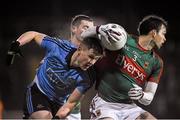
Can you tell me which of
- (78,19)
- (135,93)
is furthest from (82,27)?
(135,93)

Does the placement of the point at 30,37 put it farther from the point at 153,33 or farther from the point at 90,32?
the point at 153,33

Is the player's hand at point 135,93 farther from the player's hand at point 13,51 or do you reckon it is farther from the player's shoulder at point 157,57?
the player's hand at point 13,51

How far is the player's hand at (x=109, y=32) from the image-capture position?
2355 millimetres

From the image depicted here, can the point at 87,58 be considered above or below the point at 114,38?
below

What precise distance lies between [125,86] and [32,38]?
479mm

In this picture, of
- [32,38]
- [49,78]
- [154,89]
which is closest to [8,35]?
[32,38]

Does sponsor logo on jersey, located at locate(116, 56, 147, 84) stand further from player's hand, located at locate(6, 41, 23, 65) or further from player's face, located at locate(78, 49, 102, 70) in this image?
player's hand, located at locate(6, 41, 23, 65)

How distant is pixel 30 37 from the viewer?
247 centimetres

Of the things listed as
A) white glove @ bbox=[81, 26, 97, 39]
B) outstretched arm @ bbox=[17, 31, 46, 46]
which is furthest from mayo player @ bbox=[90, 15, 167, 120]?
outstretched arm @ bbox=[17, 31, 46, 46]

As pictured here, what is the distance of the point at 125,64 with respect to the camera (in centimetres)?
245

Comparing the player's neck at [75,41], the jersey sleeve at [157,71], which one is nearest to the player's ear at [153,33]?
the jersey sleeve at [157,71]

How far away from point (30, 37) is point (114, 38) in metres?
0.40

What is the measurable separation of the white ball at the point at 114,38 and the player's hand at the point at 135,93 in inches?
7.9

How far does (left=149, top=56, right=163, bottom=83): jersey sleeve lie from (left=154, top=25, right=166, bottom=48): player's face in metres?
0.07
